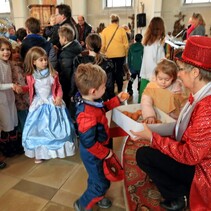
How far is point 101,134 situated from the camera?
1.60 meters

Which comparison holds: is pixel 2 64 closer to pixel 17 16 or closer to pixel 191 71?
pixel 191 71

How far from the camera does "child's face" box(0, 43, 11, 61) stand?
2.29 metres

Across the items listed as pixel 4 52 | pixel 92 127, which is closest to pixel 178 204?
pixel 92 127

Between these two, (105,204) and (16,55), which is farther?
(16,55)

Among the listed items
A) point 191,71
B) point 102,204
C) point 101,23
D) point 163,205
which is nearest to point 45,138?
point 102,204

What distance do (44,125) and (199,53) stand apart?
64.4 inches

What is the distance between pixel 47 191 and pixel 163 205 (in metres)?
1.00

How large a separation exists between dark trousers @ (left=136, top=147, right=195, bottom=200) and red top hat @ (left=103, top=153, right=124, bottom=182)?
0.19m

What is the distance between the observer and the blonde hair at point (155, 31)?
3430mm

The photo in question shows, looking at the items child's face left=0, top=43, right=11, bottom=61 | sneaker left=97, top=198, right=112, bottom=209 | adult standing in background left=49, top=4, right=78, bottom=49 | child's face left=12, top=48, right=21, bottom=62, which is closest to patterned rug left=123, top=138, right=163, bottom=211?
sneaker left=97, top=198, right=112, bottom=209

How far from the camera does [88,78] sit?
1561 millimetres

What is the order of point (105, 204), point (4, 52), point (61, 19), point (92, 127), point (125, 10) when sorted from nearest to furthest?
point (92, 127) < point (105, 204) < point (4, 52) < point (61, 19) < point (125, 10)

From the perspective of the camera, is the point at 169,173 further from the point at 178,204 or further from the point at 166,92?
the point at 166,92

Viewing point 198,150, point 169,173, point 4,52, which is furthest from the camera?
point 4,52
